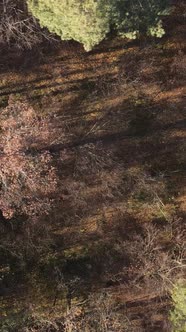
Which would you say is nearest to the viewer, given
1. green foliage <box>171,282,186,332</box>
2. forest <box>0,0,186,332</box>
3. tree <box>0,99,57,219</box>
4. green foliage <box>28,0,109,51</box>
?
green foliage <box>28,0,109,51</box>

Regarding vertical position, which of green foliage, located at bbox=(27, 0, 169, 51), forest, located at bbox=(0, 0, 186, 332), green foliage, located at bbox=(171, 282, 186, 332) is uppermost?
green foliage, located at bbox=(27, 0, 169, 51)

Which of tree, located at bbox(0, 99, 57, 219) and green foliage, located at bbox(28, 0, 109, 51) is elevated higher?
green foliage, located at bbox(28, 0, 109, 51)

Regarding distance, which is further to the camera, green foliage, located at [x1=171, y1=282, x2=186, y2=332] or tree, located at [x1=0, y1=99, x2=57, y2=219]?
green foliage, located at [x1=171, y1=282, x2=186, y2=332]

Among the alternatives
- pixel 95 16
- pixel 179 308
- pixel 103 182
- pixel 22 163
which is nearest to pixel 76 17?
pixel 95 16

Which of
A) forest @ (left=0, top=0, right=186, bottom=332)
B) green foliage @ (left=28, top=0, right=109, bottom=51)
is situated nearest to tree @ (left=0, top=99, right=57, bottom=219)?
forest @ (left=0, top=0, right=186, bottom=332)

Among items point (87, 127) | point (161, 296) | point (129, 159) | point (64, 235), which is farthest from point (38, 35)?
point (161, 296)

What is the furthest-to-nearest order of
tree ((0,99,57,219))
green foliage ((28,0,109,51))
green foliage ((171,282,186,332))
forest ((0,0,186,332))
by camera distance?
forest ((0,0,186,332)) < green foliage ((171,282,186,332)) < tree ((0,99,57,219)) < green foliage ((28,0,109,51))

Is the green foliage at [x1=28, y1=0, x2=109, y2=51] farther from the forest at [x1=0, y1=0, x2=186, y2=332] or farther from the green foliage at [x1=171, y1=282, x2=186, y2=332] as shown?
the green foliage at [x1=171, y1=282, x2=186, y2=332]
